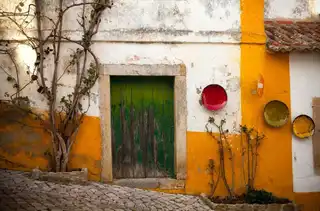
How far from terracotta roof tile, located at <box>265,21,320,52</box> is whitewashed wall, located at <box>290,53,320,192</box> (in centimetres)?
33

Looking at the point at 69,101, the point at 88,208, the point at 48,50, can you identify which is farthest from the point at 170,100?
the point at 88,208

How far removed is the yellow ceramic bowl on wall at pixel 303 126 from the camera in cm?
785

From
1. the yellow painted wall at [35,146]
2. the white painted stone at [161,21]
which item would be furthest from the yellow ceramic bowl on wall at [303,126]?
the yellow painted wall at [35,146]

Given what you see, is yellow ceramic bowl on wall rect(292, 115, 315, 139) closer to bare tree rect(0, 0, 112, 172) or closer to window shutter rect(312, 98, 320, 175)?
window shutter rect(312, 98, 320, 175)

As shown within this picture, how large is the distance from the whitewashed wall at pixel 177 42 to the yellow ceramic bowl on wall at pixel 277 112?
51 cm

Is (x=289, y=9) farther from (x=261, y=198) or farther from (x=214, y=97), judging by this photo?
(x=261, y=198)

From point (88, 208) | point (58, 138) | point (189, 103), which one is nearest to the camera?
point (88, 208)

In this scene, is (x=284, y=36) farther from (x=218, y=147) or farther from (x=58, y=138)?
(x=58, y=138)

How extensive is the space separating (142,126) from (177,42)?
5.08 feet

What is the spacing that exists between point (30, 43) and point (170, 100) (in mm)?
2500

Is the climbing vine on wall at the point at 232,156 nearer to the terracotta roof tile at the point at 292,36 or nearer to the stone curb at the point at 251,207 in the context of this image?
the stone curb at the point at 251,207

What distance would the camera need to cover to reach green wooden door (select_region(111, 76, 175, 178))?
7.74m

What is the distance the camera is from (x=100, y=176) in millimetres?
7430

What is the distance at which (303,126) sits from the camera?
789cm
